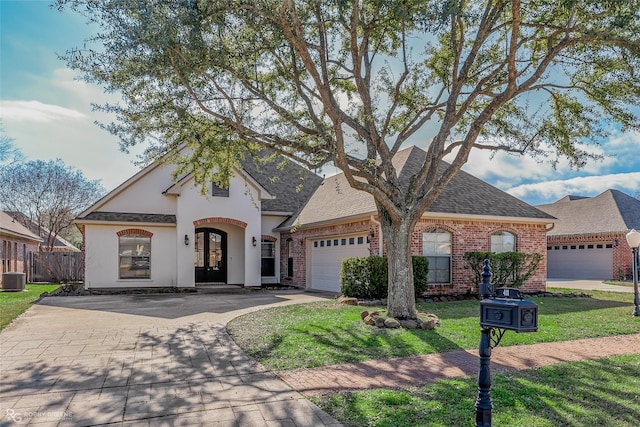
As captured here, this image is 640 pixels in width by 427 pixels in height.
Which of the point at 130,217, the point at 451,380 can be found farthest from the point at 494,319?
the point at 130,217

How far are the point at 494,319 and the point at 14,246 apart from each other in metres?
27.5

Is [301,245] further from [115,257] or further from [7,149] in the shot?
[7,149]

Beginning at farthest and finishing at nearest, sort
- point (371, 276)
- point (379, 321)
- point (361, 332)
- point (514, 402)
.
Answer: point (371, 276), point (379, 321), point (361, 332), point (514, 402)

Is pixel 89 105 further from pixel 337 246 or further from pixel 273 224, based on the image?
pixel 273 224

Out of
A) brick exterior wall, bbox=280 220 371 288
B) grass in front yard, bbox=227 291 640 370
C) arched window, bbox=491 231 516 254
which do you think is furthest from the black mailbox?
arched window, bbox=491 231 516 254

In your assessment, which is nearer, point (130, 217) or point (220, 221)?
point (130, 217)

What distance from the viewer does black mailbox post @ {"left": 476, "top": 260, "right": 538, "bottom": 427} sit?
341cm

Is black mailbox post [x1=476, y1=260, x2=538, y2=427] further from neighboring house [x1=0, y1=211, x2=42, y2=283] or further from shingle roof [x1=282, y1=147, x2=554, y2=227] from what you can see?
neighboring house [x1=0, y1=211, x2=42, y2=283]

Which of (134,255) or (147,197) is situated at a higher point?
(147,197)

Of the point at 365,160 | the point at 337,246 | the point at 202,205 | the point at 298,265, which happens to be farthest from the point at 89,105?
the point at 298,265

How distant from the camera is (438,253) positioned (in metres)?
14.3

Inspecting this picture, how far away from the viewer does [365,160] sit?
381 inches

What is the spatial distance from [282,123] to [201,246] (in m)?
10.2

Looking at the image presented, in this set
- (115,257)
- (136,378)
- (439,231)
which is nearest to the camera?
(136,378)
